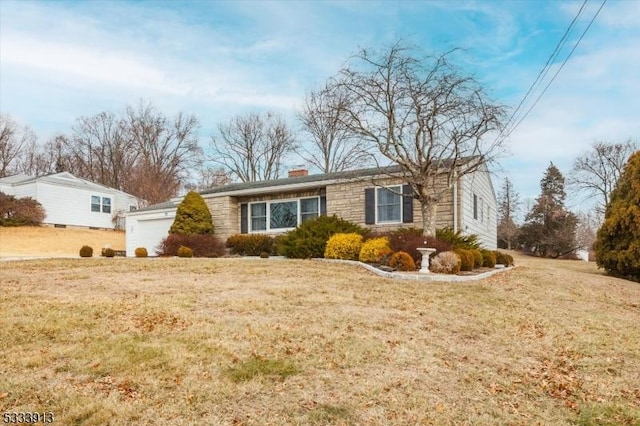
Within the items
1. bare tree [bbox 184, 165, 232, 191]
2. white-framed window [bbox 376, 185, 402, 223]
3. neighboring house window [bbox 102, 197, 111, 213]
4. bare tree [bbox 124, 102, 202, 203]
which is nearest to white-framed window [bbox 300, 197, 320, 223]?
white-framed window [bbox 376, 185, 402, 223]

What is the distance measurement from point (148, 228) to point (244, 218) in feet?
19.5

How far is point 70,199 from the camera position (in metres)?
31.8

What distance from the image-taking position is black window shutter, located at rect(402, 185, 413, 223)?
15.9 metres

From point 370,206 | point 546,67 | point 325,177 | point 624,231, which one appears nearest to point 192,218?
point 325,177

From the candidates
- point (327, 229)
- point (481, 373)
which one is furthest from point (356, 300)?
point (327, 229)

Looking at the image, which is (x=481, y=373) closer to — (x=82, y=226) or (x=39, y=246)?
(x=39, y=246)

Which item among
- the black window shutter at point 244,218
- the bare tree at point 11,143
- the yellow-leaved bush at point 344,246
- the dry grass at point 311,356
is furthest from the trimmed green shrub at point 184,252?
the bare tree at point 11,143

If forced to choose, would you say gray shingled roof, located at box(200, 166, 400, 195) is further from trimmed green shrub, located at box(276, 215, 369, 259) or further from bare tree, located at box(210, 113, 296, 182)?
→ bare tree, located at box(210, 113, 296, 182)

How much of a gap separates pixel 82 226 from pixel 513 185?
3868 cm

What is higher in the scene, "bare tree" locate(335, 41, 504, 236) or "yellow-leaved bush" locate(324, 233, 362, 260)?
"bare tree" locate(335, 41, 504, 236)

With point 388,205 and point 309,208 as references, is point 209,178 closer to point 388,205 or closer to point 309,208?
point 309,208

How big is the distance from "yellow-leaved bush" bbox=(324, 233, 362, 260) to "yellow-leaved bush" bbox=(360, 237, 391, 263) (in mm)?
603

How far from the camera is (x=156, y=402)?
→ 11.3ft

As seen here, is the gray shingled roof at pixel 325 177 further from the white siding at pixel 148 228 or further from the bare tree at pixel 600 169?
the bare tree at pixel 600 169
